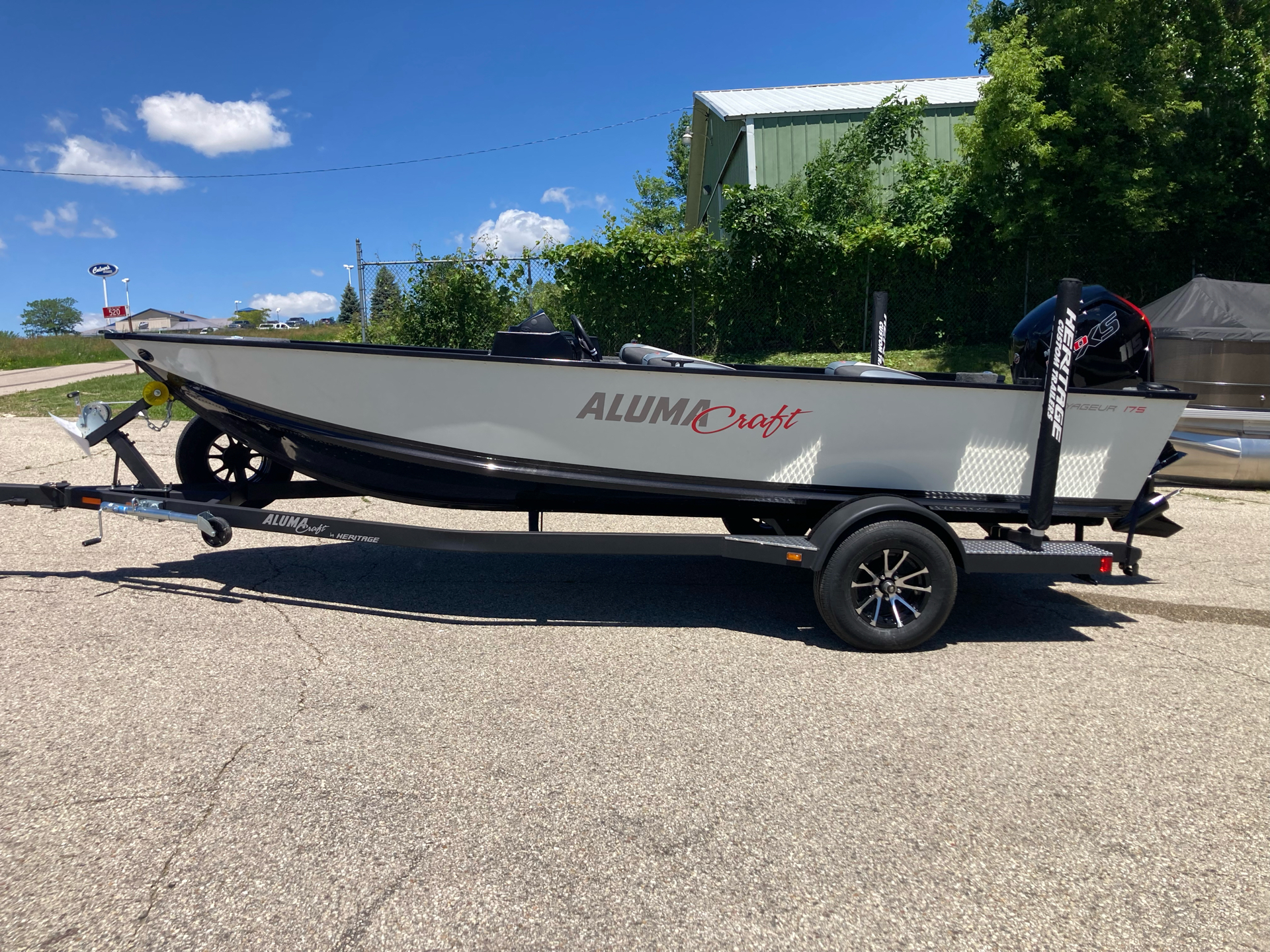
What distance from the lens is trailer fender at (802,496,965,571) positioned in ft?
13.6

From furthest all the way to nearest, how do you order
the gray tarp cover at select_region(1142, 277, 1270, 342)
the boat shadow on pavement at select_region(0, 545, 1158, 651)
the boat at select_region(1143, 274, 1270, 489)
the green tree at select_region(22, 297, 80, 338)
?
1. the green tree at select_region(22, 297, 80, 338)
2. the gray tarp cover at select_region(1142, 277, 1270, 342)
3. the boat at select_region(1143, 274, 1270, 489)
4. the boat shadow on pavement at select_region(0, 545, 1158, 651)

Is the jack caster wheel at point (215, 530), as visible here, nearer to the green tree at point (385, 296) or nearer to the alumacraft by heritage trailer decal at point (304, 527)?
the alumacraft by heritage trailer decal at point (304, 527)

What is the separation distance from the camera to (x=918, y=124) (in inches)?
655

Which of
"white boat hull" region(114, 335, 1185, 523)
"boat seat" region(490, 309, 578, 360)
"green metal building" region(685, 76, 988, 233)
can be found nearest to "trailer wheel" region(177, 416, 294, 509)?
"white boat hull" region(114, 335, 1185, 523)

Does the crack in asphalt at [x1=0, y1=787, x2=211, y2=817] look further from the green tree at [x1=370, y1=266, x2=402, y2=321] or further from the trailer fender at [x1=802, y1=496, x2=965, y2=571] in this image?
the green tree at [x1=370, y1=266, x2=402, y2=321]

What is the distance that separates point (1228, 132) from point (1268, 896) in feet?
49.1

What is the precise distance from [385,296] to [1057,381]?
12436 millimetres

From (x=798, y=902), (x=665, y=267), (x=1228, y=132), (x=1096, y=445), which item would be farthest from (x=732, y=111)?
(x=798, y=902)

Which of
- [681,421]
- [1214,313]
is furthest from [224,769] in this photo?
[1214,313]

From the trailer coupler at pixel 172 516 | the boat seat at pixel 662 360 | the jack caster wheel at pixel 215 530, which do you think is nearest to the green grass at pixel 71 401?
the trailer coupler at pixel 172 516

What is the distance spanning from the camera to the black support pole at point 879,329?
19.3 ft

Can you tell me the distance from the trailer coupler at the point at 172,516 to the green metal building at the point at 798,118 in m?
16.5

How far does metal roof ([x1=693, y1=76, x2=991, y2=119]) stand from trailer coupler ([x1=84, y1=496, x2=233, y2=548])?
1720cm

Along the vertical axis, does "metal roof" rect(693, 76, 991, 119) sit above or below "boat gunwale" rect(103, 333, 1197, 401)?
above
